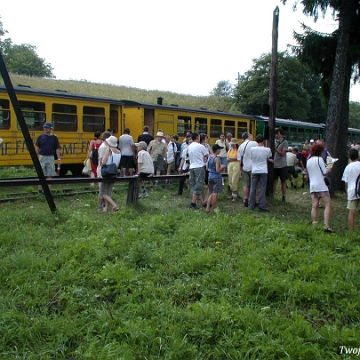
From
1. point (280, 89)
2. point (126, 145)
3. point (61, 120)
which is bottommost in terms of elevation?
point (126, 145)

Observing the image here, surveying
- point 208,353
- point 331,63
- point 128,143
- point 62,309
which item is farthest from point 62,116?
point 208,353

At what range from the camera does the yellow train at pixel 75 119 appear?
13570 mm

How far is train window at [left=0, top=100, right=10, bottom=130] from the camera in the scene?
523 inches

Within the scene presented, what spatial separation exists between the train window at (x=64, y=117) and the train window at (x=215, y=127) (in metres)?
7.85

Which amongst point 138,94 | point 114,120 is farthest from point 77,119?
point 138,94

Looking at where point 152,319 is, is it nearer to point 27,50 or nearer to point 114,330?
point 114,330

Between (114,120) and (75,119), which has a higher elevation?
(114,120)

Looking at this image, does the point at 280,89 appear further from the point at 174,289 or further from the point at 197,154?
the point at 174,289

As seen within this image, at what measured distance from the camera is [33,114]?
1412cm

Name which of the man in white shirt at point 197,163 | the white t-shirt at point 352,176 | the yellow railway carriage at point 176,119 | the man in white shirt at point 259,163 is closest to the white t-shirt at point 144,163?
the man in white shirt at point 197,163

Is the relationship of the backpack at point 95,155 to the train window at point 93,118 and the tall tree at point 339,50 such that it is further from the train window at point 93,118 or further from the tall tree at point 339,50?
the tall tree at point 339,50

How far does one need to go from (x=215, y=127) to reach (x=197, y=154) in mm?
12345

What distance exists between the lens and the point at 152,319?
396cm

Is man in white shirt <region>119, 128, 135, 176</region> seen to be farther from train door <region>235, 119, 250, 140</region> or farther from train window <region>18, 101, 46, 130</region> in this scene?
train door <region>235, 119, 250, 140</region>
